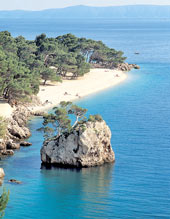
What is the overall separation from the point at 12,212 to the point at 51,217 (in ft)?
10.1

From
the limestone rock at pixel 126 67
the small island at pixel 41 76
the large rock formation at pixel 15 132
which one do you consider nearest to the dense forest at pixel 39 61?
the small island at pixel 41 76

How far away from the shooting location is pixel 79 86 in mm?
89938

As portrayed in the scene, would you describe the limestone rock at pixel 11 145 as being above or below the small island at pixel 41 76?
below

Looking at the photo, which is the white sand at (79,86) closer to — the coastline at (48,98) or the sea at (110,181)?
the coastline at (48,98)

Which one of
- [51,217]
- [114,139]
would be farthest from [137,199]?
[114,139]

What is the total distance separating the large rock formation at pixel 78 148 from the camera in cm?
4366

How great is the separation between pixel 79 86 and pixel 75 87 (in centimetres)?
170

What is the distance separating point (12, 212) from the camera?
35438 mm

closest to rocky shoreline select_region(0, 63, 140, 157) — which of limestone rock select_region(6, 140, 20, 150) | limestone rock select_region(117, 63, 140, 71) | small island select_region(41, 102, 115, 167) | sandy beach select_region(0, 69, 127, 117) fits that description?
limestone rock select_region(6, 140, 20, 150)

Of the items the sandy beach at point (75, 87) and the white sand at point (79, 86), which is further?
the white sand at point (79, 86)

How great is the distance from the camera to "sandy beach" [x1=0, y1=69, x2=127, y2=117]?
72.5 m

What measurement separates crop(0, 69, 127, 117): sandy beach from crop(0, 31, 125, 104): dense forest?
206cm

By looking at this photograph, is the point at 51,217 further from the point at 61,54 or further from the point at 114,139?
the point at 61,54

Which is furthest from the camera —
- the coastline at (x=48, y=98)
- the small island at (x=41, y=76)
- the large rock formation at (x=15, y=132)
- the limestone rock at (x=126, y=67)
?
the limestone rock at (x=126, y=67)
